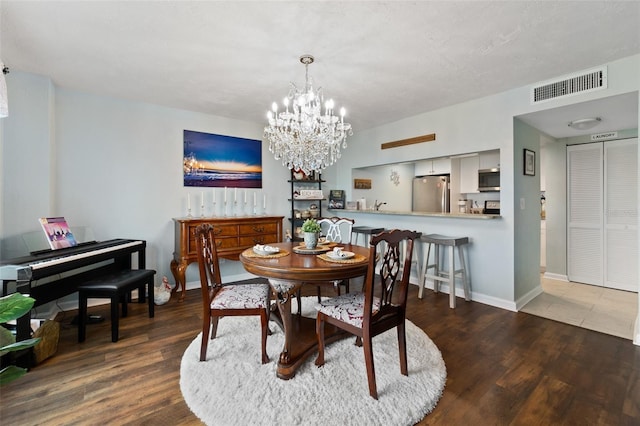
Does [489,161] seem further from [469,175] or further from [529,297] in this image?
[529,297]

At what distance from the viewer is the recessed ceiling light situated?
3255 mm

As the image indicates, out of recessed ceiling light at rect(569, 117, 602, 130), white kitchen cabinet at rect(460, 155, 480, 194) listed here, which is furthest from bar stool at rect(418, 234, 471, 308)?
white kitchen cabinet at rect(460, 155, 480, 194)

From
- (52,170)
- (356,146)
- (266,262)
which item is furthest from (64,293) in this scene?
(356,146)

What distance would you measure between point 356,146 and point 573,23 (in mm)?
3281

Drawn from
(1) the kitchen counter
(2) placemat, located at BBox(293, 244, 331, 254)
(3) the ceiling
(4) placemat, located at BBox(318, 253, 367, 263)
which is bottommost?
(4) placemat, located at BBox(318, 253, 367, 263)

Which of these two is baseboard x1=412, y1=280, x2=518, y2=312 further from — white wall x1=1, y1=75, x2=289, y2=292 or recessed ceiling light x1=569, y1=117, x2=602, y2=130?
white wall x1=1, y1=75, x2=289, y2=292

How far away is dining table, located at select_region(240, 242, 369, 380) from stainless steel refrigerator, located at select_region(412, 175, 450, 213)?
400 centimetres

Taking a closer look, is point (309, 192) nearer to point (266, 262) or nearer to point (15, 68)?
point (266, 262)

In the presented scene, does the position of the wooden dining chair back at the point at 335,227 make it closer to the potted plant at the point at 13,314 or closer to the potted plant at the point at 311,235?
the potted plant at the point at 311,235

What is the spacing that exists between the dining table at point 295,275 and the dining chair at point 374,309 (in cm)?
14

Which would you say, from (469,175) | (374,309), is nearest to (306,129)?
(374,309)

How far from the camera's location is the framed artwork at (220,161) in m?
3.96

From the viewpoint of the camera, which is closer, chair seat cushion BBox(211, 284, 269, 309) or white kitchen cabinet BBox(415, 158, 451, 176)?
chair seat cushion BBox(211, 284, 269, 309)

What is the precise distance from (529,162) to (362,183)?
2.51m
